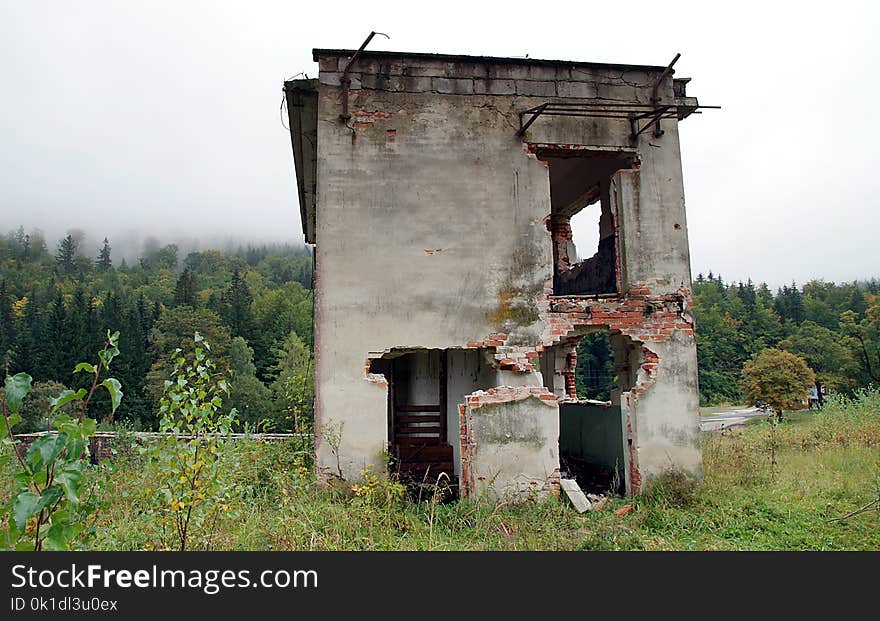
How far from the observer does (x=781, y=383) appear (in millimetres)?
34594

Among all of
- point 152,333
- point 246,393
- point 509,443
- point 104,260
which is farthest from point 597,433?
point 104,260

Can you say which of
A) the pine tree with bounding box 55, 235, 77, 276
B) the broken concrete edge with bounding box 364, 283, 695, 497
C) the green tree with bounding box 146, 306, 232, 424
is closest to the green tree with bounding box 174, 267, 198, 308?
the green tree with bounding box 146, 306, 232, 424

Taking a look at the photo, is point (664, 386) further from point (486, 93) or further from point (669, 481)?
point (486, 93)

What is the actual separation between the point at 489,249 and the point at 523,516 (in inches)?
148

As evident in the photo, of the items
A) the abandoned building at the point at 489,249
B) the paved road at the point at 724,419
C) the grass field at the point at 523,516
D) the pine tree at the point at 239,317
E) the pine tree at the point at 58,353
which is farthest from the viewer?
the pine tree at the point at 239,317

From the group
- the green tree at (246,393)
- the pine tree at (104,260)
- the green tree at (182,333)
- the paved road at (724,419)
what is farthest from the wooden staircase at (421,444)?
Result: the pine tree at (104,260)

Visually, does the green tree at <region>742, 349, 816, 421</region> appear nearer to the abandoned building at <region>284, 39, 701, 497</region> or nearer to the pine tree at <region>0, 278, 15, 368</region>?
the abandoned building at <region>284, 39, 701, 497</region>

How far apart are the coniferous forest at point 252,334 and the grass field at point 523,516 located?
11.6 ft

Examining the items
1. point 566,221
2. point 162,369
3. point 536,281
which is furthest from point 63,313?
point 536,281

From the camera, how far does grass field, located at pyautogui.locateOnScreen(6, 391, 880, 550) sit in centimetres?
608

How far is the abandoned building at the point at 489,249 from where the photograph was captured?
8.70 meters

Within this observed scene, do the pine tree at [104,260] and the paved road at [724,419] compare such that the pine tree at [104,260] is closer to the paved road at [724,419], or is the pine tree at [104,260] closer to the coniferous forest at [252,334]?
the coniferous forest at [252,334]

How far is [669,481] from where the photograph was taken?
8914 millimetres
